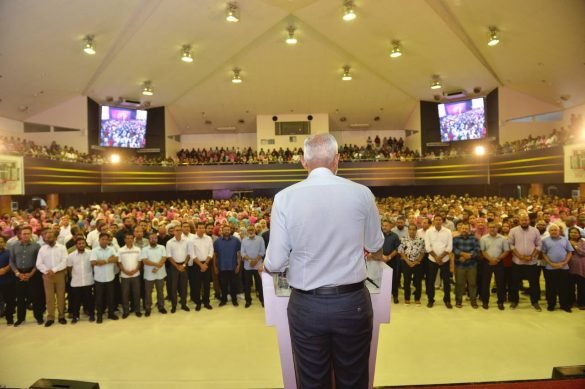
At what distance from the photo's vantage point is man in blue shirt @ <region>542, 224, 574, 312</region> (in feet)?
20.5

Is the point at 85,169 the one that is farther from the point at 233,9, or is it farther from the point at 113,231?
the point at 113,231

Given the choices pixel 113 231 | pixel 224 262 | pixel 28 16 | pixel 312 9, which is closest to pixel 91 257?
pixel 113 231

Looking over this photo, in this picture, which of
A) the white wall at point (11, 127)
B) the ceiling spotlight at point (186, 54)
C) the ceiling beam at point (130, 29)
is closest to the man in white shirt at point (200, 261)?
the ceiling beam at point (130, 29)

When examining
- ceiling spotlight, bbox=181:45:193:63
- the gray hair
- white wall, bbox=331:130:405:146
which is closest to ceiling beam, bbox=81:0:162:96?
ceiling spotlight, bbox=181:45:193:63

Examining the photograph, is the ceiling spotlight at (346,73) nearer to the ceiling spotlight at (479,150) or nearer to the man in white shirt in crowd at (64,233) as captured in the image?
the ceiling spotlight at (479,150)

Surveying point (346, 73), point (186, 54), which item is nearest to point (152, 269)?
point (186, 54)

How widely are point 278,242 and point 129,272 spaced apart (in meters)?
5.44

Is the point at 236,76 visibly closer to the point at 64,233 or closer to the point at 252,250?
the point at 64,233

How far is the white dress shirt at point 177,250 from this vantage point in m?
6.92

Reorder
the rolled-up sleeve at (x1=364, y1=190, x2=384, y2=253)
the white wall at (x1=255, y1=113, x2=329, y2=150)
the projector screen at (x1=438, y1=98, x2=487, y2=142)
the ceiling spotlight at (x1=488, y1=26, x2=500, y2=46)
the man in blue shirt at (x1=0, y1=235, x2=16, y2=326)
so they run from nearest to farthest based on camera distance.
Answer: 1. the rolled-up sleeve at (x1=364, y1=190, x2=384, y2=253)
2. the man in blue shirt at (x1=0, y1=235, x2=16, y2=326)
3. the ceiling spotlight at (x1=488, y1=26, x2=500, y2=46)
4. the projector screen at (x1=438, y1=98, x2=487, y2=142)
5. the white wall at (x1=255, y1=113, x2=329, y2=150)

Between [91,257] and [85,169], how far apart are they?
48.2 ft

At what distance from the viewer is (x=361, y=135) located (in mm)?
28219

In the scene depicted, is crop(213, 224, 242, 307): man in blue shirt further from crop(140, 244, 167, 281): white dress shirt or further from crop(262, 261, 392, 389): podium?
crop(262, 261, 392, 389): podium

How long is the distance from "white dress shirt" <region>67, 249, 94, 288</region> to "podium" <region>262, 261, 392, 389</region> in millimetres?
5202
